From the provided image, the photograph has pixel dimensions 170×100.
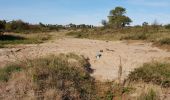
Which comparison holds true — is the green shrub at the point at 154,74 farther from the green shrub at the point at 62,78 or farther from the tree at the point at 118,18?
the tree at the point at 118,18

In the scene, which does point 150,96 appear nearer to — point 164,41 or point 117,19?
point 164,41

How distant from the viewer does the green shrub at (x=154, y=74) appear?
9461 mm

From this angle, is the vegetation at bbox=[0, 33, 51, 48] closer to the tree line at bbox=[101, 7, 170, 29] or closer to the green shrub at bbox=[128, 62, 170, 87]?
the green shrub at bbox=[128, 62, 170, 87]

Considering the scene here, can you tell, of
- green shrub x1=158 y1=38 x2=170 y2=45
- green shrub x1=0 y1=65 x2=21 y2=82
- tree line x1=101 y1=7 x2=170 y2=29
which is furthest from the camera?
tree line x1=101 y1=7 x2=170 y2=29

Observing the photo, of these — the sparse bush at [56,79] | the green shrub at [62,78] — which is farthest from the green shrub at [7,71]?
the green shrub at [62,78]

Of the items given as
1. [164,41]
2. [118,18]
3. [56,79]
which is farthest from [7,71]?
[118,18]

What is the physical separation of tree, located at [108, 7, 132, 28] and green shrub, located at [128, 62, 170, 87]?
44494 mm

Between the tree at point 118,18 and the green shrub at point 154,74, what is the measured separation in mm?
44494

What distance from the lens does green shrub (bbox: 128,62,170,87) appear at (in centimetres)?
946

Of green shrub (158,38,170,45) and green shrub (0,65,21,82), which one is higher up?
green shrub (0,65,21,82)

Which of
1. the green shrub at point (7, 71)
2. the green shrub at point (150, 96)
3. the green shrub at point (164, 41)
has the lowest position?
the green shrub at point (150, 96)

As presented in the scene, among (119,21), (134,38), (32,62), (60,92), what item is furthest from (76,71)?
(119,21)

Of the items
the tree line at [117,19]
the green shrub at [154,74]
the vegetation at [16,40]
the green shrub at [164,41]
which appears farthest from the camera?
the tree line at [117,19]

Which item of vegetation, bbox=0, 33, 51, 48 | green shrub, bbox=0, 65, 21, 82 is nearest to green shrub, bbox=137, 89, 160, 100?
green shrub, bbox=0, 65, 21, 82
